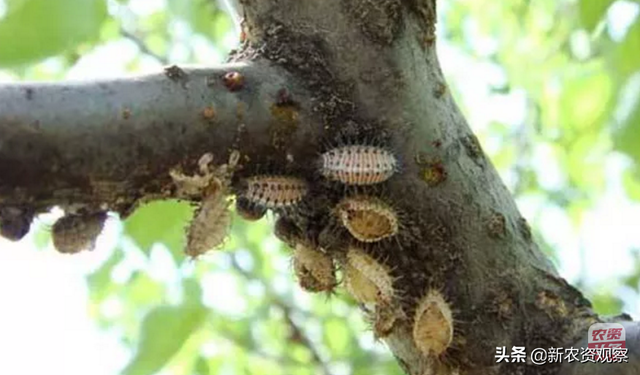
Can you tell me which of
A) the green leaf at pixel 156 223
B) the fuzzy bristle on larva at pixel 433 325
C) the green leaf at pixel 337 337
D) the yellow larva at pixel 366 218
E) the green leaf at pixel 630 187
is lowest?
the fuzzy bristle on larva at pixel 433 325

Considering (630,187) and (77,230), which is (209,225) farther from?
(630,187)

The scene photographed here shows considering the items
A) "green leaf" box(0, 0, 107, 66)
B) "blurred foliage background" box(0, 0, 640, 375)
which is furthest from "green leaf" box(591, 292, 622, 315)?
"green leaf" box(0, 0, 107, 66)

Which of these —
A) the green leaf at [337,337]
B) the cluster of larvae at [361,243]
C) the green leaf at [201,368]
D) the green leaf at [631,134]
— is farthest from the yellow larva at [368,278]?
the green leaf at [337,337]

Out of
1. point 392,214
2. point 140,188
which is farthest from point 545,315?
point 140,188

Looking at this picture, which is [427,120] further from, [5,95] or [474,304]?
[5,95]

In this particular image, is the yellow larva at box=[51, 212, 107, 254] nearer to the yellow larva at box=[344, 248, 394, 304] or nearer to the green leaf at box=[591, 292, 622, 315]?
the yellow larva at box=[344, 248, 394, 304]

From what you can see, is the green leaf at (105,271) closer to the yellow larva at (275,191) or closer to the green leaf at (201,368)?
the green leaf at (201,368)
